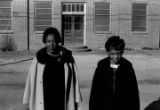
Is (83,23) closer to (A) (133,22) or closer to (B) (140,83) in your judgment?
(A) (133,22)

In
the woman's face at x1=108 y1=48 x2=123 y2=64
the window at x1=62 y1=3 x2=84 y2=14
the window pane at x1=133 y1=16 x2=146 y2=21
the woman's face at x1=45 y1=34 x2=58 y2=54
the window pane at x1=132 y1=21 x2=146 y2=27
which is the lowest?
the woman's face at x1=108 y1=48 x2=123 y2=64

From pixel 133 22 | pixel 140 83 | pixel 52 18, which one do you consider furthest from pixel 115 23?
pixel 140 83

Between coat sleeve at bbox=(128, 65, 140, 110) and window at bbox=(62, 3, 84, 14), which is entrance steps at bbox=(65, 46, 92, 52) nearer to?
window at bbox=(62, 3, 84, 14)

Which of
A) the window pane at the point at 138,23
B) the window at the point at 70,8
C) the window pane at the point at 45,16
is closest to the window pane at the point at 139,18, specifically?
the window pane at the point at 138,23

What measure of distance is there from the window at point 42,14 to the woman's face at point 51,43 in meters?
26.4

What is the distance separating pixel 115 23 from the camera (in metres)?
31.3

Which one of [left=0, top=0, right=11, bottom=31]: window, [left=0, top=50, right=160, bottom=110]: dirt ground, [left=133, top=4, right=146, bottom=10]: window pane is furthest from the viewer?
[left=133, top=4, right=146, bottom=10]: window pane

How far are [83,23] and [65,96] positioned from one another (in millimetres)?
27090

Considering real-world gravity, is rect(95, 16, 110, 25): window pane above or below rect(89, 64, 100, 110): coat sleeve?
above

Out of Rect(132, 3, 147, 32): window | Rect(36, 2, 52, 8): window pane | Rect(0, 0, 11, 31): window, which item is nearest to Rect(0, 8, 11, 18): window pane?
Rect(0, 0, 11, 31): window

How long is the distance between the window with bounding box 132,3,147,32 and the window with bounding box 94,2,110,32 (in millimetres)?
2059

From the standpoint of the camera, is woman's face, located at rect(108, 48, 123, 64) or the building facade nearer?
woman's face, located at rect(108, 48, 123, 64)

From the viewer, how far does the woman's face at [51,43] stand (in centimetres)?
463

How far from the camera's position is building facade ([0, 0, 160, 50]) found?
30609 millimetres
